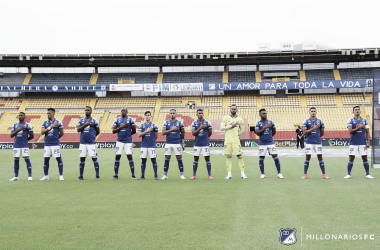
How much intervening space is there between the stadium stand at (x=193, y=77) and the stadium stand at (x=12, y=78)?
1951cm

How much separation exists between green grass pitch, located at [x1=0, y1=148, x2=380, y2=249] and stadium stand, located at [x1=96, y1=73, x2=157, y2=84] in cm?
3958

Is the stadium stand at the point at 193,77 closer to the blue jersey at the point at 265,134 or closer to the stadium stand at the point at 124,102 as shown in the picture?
the stadium stand at the point at 124,102

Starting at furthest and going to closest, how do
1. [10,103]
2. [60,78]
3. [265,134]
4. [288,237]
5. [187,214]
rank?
→ [60,78] < [10,103] < [265,134] < [187,214] < [288,237]

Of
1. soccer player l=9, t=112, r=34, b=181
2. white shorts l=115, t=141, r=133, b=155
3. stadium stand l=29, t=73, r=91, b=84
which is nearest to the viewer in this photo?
white shorts l=115, t=141, r=133, b=155

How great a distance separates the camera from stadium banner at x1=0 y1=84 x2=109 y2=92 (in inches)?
1849

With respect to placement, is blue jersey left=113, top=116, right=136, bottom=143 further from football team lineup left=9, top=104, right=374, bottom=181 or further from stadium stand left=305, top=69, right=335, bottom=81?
stadium stand left=305, top=69, right=335, bottom=81

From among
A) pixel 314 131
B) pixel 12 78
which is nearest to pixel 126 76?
pixel 12 78

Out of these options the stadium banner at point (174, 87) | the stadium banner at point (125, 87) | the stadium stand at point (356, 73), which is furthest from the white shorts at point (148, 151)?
the stadium stand at point (356, 73)

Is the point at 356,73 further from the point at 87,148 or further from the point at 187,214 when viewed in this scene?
the point at 187,214

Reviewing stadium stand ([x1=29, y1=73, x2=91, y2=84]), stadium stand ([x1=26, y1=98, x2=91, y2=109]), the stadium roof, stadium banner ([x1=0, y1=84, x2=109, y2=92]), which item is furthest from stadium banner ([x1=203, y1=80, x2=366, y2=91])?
stadium stand ([x1=29, y1=73, x2=91, y2=84])

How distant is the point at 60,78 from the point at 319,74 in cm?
3503

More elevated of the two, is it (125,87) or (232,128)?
(125,87)

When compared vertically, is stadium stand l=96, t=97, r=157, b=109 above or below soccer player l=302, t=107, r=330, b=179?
above

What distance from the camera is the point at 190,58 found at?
46562 millimetres
